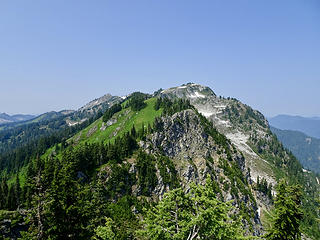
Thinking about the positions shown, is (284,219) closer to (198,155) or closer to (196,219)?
(196,219)

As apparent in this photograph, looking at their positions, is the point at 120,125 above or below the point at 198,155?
above

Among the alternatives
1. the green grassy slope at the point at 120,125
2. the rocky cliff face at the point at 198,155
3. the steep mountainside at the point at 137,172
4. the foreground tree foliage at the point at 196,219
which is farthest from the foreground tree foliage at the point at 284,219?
the green grassy slope at the point at 120,125

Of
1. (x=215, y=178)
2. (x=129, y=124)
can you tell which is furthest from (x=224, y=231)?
(x=129, y=124)

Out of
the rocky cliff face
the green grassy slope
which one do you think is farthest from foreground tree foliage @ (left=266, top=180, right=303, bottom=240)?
the green grassy slope

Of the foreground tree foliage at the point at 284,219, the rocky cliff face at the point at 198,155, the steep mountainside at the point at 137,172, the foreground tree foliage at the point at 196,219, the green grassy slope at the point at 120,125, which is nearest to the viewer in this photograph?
the foreground tree foliage at the point at 196,219

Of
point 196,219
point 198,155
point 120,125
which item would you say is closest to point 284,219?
point 196,219

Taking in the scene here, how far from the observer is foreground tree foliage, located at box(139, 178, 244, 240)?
19.3m

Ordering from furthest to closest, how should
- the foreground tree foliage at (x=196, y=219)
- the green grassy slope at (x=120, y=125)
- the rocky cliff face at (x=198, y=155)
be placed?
the green grassy slope at (x=120, y=125), the rocky cliff face at (x=198, y=155), the foreground tree foliage at (x=196, y=219)

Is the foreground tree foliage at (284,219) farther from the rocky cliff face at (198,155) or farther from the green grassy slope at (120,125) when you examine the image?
the green grassy slope at (120,125)

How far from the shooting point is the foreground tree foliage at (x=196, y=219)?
1930cm

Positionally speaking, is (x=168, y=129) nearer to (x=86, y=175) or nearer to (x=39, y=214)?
(x=86, y=175)

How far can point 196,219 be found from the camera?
19031mm

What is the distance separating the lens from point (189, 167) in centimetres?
12888

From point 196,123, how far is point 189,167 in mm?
41299
